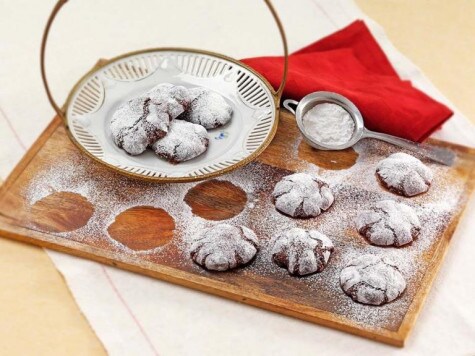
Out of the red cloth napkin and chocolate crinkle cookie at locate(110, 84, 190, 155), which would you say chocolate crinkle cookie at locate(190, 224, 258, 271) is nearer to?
chocolate crinkle cookie at locate(110, 84, 190, 155)

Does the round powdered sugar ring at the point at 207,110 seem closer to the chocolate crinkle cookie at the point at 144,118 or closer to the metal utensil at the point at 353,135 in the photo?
the chocolate crinkle cookie at the point at 144,118

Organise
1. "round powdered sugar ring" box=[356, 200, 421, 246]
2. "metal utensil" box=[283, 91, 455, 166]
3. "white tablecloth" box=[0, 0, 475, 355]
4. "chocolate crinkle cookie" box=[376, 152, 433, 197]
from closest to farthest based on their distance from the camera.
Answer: "white tablecloth" box=[0, 0, 475, 355], "round powdered sugar ring" box=[356, 200, 421, 246], "chocolate crinkle cookie" box=[376, 152, 433, 197], "metal utensil" box=[283, 91, 455, 166]

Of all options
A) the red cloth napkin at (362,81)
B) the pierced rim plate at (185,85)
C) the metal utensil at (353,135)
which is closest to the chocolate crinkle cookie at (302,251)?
→ the pierced rim plate at (185,85)

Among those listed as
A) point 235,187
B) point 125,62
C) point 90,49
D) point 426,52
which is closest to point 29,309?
point 235,187

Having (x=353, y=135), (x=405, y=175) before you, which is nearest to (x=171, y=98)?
(x=353, y=135)

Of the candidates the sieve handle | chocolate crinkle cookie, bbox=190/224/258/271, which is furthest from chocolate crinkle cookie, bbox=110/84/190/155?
the sieve handle

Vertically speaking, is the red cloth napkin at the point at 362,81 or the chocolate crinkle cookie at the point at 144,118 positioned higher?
the red cloth napkin at the point at 362,81
